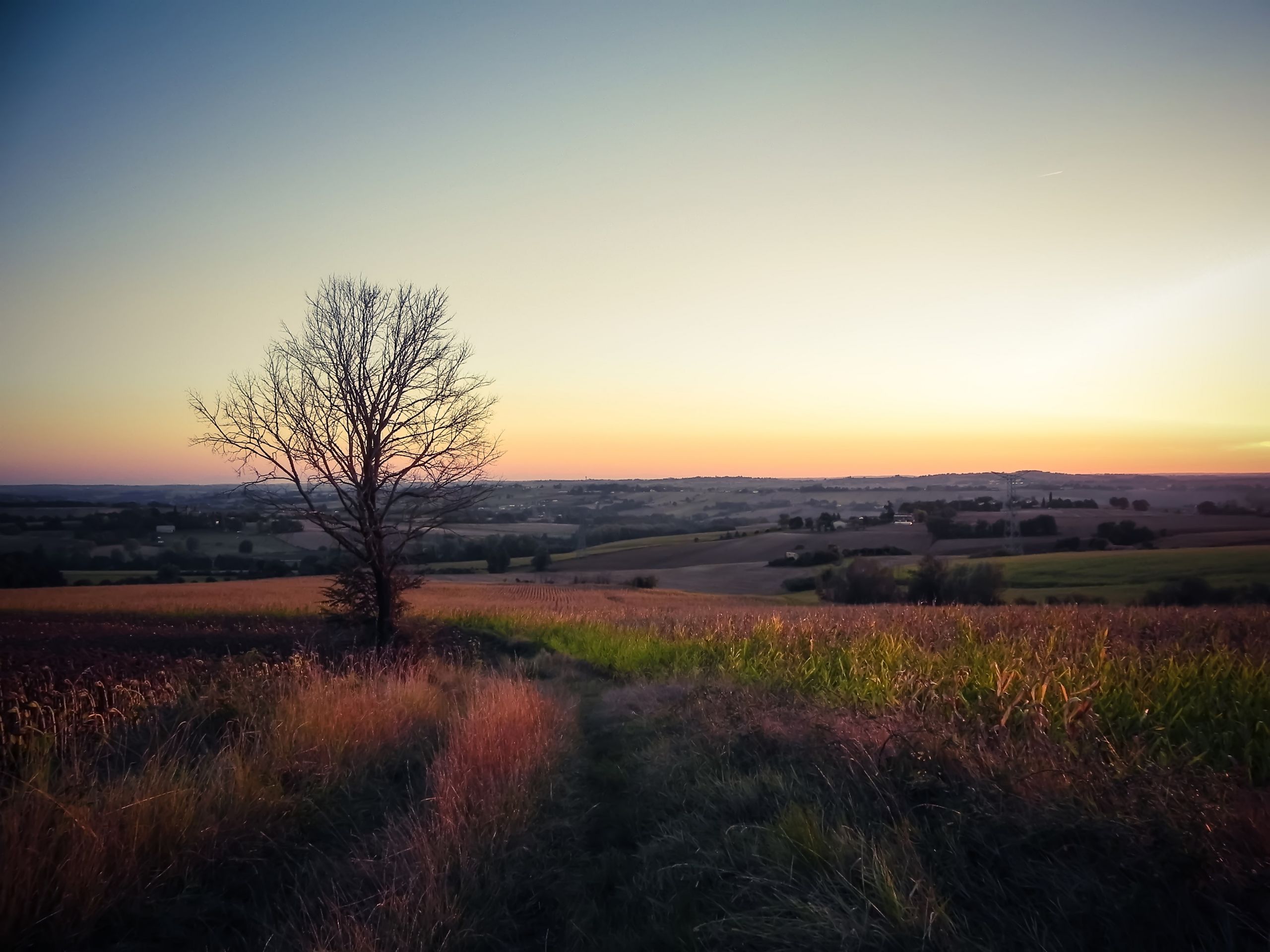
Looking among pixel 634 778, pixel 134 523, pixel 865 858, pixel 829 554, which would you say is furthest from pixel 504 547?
pixel 865 858

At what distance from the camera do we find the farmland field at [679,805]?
10.9 feet

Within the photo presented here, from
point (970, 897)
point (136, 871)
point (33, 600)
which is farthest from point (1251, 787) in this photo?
point (33, 600)

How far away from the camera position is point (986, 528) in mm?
42312

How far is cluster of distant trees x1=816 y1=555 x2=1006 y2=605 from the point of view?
107 feet

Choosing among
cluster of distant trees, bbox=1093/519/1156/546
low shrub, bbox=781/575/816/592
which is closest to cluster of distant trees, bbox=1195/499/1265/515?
cluster of distant trees, bbox=1093/519/1156/546

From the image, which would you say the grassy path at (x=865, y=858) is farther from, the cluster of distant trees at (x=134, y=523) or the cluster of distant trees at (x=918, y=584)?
the cluster of distant trees at (x=918, y=584)

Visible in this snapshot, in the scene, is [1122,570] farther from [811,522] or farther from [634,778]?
[811,522]

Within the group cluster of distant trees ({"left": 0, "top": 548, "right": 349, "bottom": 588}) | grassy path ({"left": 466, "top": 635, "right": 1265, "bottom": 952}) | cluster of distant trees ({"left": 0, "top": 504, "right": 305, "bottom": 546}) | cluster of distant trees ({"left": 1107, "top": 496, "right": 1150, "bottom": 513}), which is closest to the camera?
grassy path ({"left": 466, "top": 635, "right": 1265, "bottom": 952})

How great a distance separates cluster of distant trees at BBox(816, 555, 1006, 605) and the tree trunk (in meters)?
23.5

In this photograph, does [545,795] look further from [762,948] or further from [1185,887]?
[1185,887]

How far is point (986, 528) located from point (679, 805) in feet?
138

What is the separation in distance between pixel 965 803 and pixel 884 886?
1010 mm

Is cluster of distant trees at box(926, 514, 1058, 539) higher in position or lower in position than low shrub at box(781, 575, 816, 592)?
higher

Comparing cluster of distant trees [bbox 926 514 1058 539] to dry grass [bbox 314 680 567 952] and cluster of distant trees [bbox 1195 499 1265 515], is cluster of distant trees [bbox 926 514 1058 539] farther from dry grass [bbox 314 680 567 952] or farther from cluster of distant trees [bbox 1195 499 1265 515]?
dry grass [bbox 314 680 567 952]
